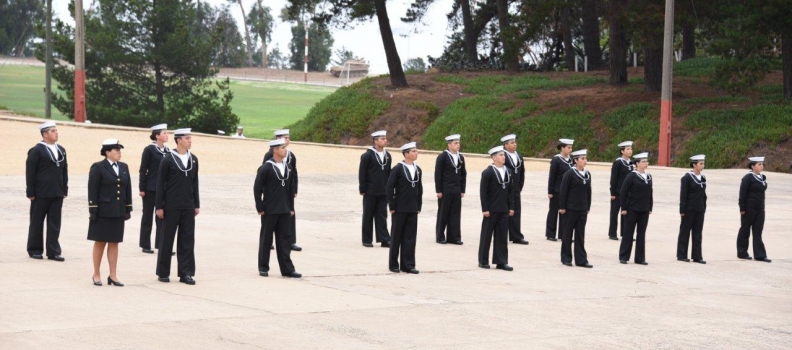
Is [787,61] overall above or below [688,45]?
below

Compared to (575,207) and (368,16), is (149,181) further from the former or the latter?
(368,16)

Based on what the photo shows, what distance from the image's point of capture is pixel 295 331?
11383mm

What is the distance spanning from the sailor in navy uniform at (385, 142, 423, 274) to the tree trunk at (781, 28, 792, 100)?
24.1 meters

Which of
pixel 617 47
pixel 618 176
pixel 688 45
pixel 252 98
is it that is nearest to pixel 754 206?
pixel 618 176

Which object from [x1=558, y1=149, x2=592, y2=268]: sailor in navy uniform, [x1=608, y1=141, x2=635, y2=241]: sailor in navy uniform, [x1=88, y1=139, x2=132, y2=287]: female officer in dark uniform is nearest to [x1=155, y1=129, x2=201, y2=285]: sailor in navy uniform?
[x1=88, y1=139, x2=132, y2=287]: female officer in dark uniform

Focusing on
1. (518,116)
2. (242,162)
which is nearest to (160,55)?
(518,116)

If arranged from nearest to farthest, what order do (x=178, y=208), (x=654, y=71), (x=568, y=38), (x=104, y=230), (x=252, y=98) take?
(x=104, y=230)
(x=178, y=208)
(x=654, y=71)
(x=568, y=38)
(x=252, y=98)

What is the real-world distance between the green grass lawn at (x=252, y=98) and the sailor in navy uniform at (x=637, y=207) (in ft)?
153

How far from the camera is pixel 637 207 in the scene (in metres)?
17.5

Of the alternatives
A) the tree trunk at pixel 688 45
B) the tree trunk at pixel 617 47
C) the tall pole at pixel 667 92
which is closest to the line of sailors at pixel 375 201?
the tall pole at pixel 667 92

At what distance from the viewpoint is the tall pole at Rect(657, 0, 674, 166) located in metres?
34.3

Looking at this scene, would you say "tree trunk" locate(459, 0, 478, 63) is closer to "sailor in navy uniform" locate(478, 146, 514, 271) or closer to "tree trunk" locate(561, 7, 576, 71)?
"tree trunk" locate(561, 7, 576, 71)

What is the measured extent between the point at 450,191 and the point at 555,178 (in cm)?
205

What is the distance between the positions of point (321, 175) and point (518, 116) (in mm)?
16384
